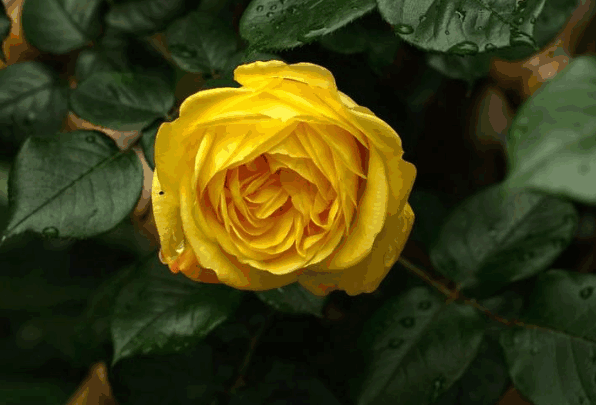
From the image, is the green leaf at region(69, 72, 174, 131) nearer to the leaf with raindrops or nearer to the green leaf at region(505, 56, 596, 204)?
the leaf with raindrops

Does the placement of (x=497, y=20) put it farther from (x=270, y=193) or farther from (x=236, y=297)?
(x=236, y=297)

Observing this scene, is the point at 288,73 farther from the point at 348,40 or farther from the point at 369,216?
the point at 348,40

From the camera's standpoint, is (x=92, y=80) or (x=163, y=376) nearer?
(x=92, y=80)

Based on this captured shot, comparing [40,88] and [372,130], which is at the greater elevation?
[372,130]

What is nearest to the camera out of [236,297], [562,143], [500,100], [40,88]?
[562,143]

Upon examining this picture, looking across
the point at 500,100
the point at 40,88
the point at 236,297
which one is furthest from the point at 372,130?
the point at 500,100

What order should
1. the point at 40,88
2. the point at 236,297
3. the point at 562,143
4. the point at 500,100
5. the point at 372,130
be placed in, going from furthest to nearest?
1. the point at 500,100
2. the point at 40,88
3. the point at 236,297
4. the point at 372,130
5. the point at 562,143
